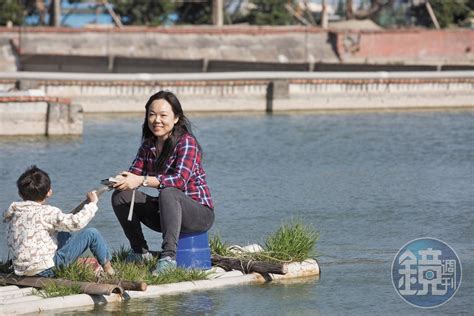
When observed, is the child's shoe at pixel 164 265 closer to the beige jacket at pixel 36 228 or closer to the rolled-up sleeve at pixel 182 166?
the rolled-up sleeve at pixel 182 166

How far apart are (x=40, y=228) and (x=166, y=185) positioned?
1.02 metres

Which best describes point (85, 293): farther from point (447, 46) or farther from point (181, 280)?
point (447, 46)

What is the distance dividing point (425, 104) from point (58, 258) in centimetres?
2121

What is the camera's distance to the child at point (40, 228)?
855 centimetres

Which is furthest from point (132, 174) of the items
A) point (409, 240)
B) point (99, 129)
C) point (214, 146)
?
point (99, 129)

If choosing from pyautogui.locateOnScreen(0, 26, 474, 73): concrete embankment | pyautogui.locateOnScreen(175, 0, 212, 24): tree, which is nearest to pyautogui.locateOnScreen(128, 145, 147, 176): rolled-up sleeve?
pyautogui.locateOnScreen(0, 26, 474, 73): concrete embankment

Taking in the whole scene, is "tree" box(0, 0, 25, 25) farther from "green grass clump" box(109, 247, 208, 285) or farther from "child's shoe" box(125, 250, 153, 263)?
"green grass clump" box(109, 247, 208, 285)

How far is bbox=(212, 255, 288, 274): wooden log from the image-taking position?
30.9 ft

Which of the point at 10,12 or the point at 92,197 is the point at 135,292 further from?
the point at 10,12

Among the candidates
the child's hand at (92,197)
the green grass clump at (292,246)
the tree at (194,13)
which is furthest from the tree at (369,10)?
the child's hand at (92,197)

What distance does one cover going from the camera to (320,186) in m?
16.5

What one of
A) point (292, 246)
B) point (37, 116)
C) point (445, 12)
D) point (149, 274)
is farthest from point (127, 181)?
point (445, 12)

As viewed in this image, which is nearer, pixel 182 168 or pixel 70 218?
pixel 70 218

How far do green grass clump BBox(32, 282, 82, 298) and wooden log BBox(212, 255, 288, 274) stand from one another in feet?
4.57
